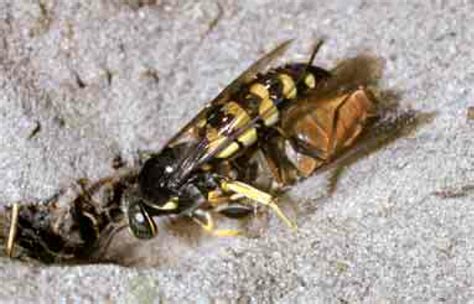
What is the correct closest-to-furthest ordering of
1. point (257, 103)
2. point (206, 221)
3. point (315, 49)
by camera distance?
point (257, 103), point (315, 49), point (206, 221)

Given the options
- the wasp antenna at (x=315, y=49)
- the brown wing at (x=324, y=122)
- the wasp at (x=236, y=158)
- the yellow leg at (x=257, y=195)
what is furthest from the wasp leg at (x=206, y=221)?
the wasp antenna at (x=315, y=49)

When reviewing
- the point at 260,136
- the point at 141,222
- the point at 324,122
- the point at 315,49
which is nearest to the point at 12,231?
the point at 141,222

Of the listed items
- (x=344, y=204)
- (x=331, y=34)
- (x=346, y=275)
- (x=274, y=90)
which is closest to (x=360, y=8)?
(x=331, y=34)

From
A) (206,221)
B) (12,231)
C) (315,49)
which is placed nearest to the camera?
(12,231)

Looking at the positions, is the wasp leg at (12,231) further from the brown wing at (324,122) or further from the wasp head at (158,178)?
the brown wing at (324,122)

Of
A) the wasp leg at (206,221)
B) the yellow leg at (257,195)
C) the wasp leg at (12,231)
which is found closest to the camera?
the wasp leg at (12,231)

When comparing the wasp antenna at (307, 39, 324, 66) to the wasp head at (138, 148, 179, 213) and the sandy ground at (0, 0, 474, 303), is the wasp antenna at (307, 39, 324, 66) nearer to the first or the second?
the sandy ground at (0, 0, 474, 303)

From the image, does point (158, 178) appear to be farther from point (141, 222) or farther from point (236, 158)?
point (236, 158)
